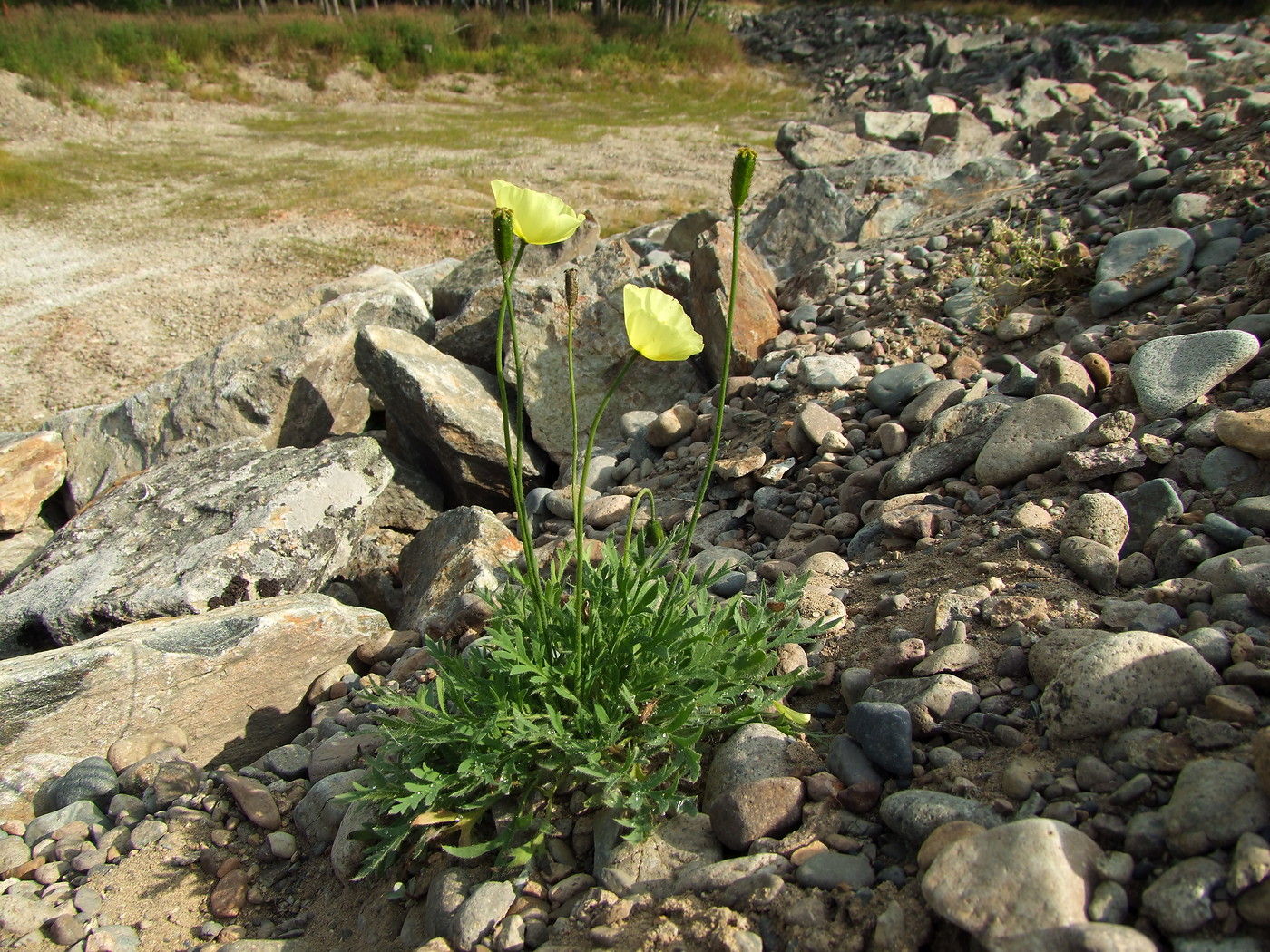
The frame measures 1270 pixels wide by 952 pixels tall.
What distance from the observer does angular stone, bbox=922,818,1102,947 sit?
59.6 inches

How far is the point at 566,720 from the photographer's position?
7.54ft

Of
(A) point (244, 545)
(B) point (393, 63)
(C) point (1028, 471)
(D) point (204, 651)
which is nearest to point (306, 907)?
(D) point (204, 651)

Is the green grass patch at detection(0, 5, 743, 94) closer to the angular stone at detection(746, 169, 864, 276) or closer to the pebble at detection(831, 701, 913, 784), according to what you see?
the angular stone at detection(746, 169, 864, 276)

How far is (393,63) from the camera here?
2033 centimetres

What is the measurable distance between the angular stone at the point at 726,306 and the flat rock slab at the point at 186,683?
2812 millimetres

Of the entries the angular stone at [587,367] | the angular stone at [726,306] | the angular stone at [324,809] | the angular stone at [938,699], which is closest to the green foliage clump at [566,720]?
the angular stone at [324,809]

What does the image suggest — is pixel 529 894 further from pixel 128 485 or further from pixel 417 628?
pixel 128 485

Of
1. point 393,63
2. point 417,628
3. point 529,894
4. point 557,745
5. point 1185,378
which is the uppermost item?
point 393,63

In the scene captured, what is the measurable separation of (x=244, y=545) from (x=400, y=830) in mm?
2303

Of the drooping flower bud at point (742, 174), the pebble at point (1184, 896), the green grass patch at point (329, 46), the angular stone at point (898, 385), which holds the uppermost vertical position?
the green grass patch at point (329, 46)

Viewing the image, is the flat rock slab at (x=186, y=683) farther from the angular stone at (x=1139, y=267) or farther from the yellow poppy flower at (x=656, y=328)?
the angular stone at (x=1139, y=267)

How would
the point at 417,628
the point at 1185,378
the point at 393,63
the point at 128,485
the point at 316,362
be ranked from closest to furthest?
1. the point at 1185,378
2. the point at 417,628
3. the point at 128,485
4. the point at 316,362
5. the point at 393,63

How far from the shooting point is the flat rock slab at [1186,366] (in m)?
3.07

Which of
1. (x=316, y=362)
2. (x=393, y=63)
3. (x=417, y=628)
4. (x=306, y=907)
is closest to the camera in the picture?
(x=306, y=907)
